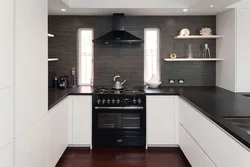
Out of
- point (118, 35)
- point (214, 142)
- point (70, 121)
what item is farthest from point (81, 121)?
point (214, 142)

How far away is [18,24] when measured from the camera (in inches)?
88.2

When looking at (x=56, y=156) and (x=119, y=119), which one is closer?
(x=56, y=156)

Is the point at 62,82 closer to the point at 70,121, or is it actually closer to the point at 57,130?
the point at 70,121

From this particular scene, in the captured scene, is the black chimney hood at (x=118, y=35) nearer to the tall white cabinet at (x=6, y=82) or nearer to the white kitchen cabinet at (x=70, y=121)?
the white kitchen cabinet at (x=70, y=121)

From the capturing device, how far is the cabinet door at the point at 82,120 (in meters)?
4.64

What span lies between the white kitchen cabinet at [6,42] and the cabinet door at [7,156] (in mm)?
422

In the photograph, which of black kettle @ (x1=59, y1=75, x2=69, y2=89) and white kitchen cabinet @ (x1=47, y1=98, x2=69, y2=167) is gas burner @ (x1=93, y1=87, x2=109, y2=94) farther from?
black kettle @ (x1=59, y1=75, x2=69, y2=89)

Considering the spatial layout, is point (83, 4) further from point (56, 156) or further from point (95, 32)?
point (56, 156)

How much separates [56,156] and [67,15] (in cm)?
258

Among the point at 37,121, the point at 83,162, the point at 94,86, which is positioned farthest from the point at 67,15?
the point at 37,121

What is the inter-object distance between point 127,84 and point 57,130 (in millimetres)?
1885

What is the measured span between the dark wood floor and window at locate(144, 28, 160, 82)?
56.9 inches

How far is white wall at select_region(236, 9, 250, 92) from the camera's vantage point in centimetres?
438

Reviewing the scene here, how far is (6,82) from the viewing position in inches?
79.2
